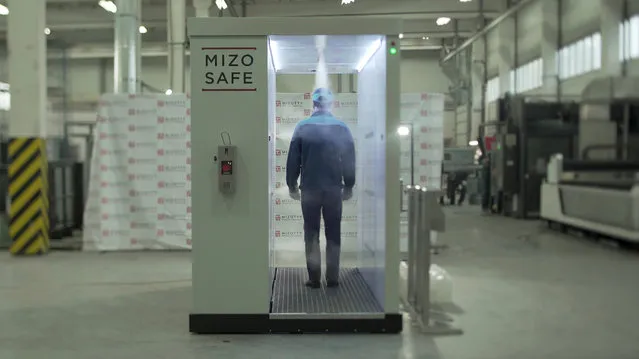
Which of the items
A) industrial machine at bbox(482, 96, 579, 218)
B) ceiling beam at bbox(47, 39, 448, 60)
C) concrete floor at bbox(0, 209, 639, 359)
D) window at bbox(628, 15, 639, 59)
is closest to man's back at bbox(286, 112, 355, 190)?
concrete floor at bbox(0, 209, 639, 359)

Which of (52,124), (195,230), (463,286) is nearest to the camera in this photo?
(195,230)

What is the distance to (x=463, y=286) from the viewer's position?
21.2ft

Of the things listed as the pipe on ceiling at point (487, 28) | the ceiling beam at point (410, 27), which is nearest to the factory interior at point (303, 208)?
the pipe on ceiling at point (487, 28)

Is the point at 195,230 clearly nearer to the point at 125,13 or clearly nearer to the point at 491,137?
the point at 125,13

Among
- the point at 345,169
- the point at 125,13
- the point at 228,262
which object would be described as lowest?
the point at 228,262

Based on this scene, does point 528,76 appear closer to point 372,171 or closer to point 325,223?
point 372,171

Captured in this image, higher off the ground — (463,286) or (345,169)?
(345,169)

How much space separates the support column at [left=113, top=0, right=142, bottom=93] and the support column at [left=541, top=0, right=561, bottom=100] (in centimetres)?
1098

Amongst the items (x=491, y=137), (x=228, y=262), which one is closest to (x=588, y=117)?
(x=491, y=137)

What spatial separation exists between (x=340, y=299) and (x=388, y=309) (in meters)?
0.72

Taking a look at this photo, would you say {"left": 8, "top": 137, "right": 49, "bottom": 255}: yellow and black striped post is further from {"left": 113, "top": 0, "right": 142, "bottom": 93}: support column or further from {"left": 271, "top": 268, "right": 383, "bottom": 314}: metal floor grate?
{"left": 271, "top": 268, "right": 383, "bottom": 314}: metal floor grate

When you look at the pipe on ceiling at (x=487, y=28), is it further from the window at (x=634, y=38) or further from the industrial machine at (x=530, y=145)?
the industrial machine at (x=530, y=145)

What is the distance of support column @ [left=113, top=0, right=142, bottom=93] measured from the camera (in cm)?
1110

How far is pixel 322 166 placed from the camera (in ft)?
16.8
